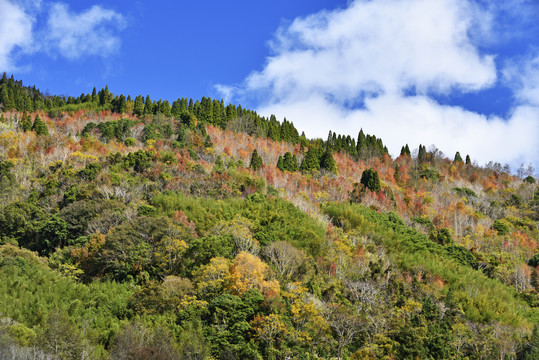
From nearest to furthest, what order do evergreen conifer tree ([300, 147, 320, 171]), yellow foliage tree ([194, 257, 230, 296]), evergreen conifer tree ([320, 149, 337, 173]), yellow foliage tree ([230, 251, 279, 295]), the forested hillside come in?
1. the forested hillside
2. yellow foliage tree ([230, 251, 279, 295])
3. yellow foliage tree ([194, 257, 230, 296])
4. evergreen conifer tree ([300, 147, 320, 171])
5. evergreen conifer tree ([320, 149, 337, 173])

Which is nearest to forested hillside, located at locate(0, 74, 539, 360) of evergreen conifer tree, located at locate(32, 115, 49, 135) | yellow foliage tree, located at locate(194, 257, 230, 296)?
yellow foliage tree, located at locate(194, 257, 230, 296)

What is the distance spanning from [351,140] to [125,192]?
2198 inches

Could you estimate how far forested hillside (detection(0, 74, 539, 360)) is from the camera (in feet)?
93.1

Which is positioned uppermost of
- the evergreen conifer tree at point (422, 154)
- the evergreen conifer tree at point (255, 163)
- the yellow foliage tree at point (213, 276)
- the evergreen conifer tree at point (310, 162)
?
the evergreen conifer tree at point (422, 154)

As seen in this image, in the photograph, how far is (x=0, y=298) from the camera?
29.2m

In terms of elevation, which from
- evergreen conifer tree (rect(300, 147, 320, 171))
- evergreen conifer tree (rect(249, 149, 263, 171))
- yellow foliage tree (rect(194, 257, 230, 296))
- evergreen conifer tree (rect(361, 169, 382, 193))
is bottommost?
yellow foliage tree (rect(194, 257, 230, 296))

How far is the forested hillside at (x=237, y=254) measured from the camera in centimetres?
2839

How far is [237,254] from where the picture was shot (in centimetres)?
3634

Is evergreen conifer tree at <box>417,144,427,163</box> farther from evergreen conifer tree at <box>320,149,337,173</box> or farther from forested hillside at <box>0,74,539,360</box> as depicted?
evergreen conifer tree at <box>320,149,337,173</box>

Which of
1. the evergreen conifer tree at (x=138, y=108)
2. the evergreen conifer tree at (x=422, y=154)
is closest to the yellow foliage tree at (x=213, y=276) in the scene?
the evergreen conifer tree at (x=138, y=108)

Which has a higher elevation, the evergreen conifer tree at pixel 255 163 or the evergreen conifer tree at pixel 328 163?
the evergreen conifer tree at pixel 328 163

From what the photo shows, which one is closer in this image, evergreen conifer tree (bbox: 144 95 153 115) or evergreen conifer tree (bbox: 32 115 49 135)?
evergreen conifer tree (bbox: 32 115 49 135)

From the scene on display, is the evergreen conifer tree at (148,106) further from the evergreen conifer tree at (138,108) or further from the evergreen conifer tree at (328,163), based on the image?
the evergreen conifer tree at (328,163)

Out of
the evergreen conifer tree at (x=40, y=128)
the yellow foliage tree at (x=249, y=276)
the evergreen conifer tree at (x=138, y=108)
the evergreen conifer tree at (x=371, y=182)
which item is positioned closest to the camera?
the yellow foliage tree at (x=249, y=276)
